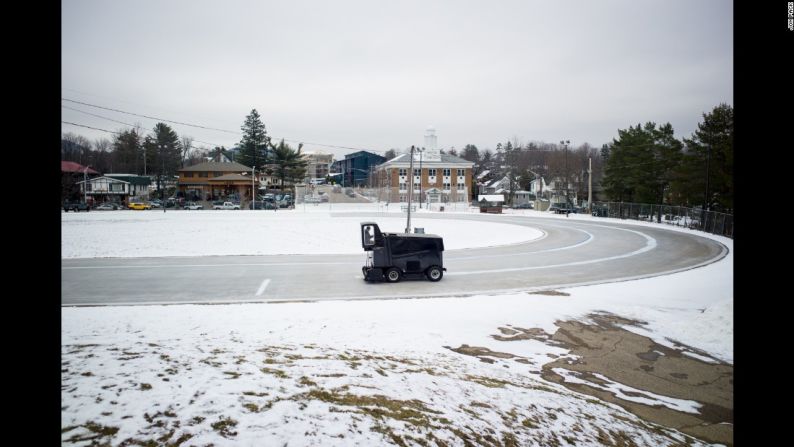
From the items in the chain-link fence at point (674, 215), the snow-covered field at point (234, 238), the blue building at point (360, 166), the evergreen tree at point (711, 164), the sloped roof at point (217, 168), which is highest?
the blue building at point (360, 166)

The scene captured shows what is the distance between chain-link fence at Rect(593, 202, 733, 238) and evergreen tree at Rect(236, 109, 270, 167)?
58.7m

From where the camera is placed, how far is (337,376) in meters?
6.34

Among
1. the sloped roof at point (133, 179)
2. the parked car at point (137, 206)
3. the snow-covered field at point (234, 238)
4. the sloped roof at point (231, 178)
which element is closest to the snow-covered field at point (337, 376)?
the snow-covered field at point (234, 238)

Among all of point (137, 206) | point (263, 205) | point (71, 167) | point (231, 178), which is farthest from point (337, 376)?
point (231, 178)

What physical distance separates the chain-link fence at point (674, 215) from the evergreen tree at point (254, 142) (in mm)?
58658

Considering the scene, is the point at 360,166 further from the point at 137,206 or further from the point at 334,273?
the point at 334,273

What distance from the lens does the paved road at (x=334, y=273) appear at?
14180 millimetres

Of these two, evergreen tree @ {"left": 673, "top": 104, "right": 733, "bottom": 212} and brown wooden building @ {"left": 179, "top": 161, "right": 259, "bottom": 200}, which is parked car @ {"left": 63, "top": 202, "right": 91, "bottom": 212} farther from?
evergreen tree @ {"left": 673, "top": 104, "right": 733, "bottom": 212}

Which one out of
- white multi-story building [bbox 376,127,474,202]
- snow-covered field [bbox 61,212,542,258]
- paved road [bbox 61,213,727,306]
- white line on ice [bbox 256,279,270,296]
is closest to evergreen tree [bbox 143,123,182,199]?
white multi-story building [bbox 376,127,474,202]

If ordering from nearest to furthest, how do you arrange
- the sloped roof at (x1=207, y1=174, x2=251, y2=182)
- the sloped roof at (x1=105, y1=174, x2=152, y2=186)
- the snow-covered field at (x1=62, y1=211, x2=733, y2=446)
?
the snow-covered field at (x1=62, y1=211, x2=733, y2=446), the sloped roof at (x1=105, y1=174, x2=152, y2=186), the sloped roof at (x1=207, y1=174, x2=251, y2=182)

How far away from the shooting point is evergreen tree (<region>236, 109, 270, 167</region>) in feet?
275

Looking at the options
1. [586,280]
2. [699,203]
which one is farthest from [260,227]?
[699,203]

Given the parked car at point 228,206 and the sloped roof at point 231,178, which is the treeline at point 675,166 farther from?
the sloped roof at point 231,178

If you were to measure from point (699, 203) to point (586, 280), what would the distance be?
34.8 m
